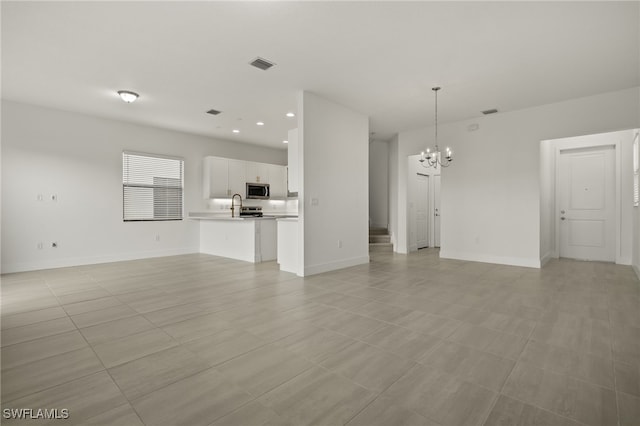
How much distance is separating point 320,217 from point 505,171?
4053 millimetres

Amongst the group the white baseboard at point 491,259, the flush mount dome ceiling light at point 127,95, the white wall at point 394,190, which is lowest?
the white baseboard at point 491,259

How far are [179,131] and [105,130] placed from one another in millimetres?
1602

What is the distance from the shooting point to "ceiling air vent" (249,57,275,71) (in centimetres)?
391

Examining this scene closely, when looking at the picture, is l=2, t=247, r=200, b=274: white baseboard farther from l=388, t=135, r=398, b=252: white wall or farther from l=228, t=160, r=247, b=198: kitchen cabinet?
l=388, t=135, r=398, b=252: white wall

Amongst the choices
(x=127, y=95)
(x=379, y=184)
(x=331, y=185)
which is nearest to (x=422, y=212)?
(x=379, y=184)

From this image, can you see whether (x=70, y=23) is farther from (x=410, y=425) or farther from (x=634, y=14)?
(x=634, y=14)

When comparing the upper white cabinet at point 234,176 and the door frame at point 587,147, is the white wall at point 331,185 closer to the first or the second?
the upper white cabinet at point 234,176

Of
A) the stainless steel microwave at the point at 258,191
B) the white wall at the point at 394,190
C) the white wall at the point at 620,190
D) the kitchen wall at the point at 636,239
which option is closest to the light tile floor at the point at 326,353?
the kitchen wall at the point at 636,239

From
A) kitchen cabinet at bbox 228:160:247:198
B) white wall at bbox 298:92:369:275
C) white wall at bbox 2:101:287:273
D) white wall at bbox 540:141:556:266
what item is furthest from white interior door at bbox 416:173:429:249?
white wall at bbox 2:101:287:273

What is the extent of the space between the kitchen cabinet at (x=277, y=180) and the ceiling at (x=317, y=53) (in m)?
3.73

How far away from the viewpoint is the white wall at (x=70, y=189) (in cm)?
546

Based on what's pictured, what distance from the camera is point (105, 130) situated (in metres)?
6.52

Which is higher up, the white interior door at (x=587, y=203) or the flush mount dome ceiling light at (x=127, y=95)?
the flush mount dome ceiling light at (x=127, y=95)

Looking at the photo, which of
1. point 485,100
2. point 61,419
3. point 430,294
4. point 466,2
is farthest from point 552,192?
point 61,419
